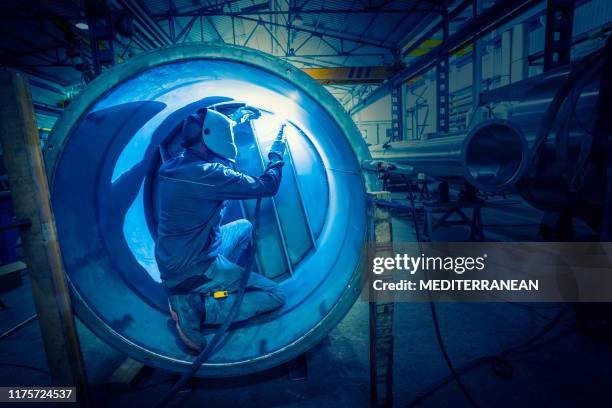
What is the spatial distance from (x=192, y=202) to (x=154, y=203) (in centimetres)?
124

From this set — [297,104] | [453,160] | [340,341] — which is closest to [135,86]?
[297,104]

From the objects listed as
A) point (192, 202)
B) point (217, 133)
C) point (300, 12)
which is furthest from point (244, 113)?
point (300, 12)

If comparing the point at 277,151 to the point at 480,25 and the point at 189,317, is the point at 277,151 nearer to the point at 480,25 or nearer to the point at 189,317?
the point at 189,317

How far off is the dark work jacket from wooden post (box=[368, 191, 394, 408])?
968 mm

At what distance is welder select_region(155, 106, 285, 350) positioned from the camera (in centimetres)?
208

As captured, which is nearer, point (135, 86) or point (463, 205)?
point (135, 86)

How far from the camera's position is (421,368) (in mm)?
2146

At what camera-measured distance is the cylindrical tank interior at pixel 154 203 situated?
1704 millimetres

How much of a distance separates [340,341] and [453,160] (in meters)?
2.20

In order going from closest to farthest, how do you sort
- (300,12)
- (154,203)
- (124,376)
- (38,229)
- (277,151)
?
(38,229), (124,376), (277,151), (154,203), (300,12)

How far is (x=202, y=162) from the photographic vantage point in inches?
84.7

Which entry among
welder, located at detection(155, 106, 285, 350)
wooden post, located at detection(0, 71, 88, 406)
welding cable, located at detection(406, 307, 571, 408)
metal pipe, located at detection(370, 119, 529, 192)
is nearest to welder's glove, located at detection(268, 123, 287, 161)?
welder, located at detection(155, 106, 285, 350)

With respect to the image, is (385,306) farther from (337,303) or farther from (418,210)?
(418,210)

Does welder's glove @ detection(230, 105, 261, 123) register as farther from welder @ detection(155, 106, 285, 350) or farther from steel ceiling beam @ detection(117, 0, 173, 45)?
steel ceiling beam @ detection(117, 0, 173, 45)
